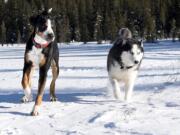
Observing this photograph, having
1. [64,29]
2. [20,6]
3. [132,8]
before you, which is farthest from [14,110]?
[20,6]

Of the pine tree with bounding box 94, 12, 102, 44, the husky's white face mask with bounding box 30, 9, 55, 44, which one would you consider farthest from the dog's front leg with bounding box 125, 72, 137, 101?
the pine tree with bounding box 94, 12, 102, 44

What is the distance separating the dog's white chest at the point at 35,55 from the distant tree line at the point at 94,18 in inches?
3250

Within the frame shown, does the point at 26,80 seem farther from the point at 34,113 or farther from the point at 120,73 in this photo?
the point at 120,73

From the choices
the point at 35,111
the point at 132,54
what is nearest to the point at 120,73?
the point at 132,54

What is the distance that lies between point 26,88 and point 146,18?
91.8 metres

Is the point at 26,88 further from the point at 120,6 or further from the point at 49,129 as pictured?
the point at 120,6

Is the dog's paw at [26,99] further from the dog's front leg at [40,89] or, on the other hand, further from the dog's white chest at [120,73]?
the dog's white chest at [120,73]

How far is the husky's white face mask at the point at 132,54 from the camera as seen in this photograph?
971cm

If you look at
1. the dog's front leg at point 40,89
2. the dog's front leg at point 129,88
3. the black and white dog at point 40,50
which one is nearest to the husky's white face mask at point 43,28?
the black and white dog at point 40,50

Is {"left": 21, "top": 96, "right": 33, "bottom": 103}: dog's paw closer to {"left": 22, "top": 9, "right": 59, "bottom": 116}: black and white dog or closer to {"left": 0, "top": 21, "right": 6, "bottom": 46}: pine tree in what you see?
{"left": 22, "top": 9, "right": 59, "bottom": 116}: black and white dog

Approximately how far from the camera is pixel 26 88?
31.1 ft

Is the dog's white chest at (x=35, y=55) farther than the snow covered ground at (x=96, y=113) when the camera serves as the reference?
Yes

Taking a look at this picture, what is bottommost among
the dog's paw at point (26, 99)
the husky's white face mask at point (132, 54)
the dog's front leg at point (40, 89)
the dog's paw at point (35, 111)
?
the dog's paw at point (26, 99)

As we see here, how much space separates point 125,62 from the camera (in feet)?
32.6
